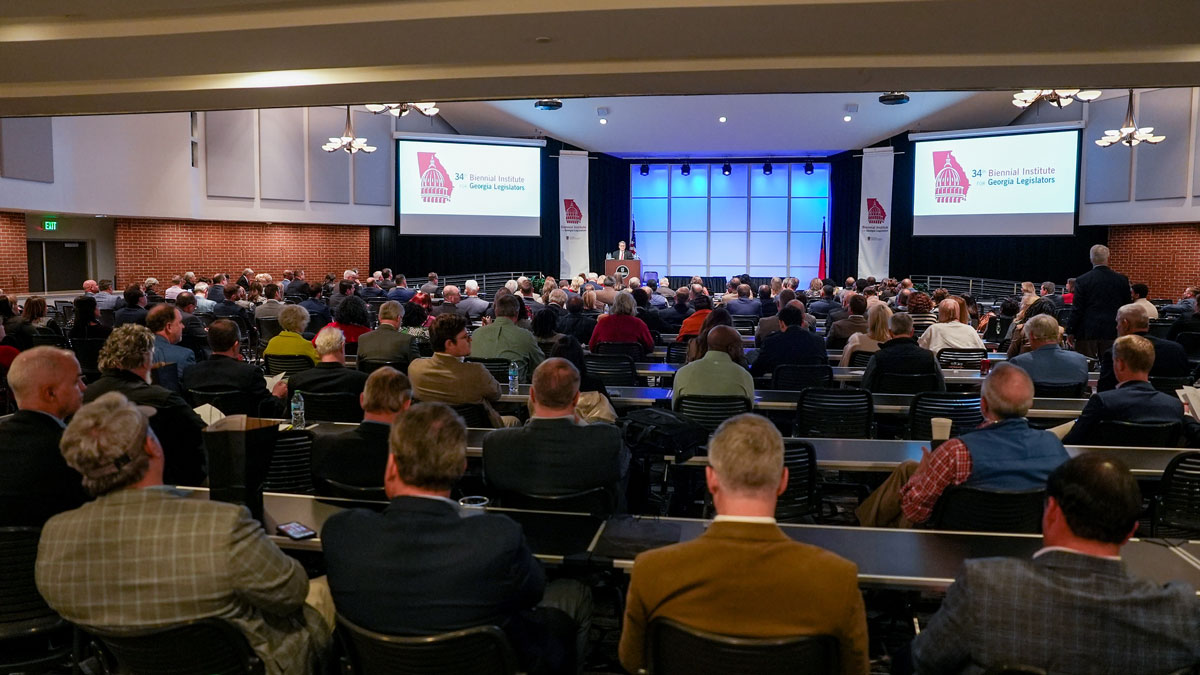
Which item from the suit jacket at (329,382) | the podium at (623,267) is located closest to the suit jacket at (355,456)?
the suit jacket at (329,382)

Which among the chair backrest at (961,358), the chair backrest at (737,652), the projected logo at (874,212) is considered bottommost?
the chair backrest at (737,652)

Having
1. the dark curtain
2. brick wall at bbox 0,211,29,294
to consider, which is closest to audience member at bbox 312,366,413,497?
brick wall at bbox 0,211,29,294

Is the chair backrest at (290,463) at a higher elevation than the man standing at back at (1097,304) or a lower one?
lower

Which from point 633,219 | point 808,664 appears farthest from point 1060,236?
point 808,664

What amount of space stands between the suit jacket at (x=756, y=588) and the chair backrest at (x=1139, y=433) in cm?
301

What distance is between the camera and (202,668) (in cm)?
234

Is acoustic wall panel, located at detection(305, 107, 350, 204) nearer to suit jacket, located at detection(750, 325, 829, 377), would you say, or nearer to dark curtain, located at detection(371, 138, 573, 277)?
dark curtain, located at detection(371, 138, 573, 277)

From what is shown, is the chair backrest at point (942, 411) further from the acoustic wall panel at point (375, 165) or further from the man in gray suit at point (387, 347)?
the acoustic wall panel at point (375, 165)

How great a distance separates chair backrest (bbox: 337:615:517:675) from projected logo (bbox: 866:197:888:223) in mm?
19476

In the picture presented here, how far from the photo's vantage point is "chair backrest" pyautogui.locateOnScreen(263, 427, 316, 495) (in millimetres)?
4090

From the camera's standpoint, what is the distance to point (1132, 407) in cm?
434

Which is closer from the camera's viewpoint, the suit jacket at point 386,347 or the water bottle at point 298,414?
the water bottle at point 298,414

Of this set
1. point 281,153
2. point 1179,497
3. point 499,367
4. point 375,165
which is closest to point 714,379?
point 499,367

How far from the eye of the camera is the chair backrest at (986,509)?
123 inches
